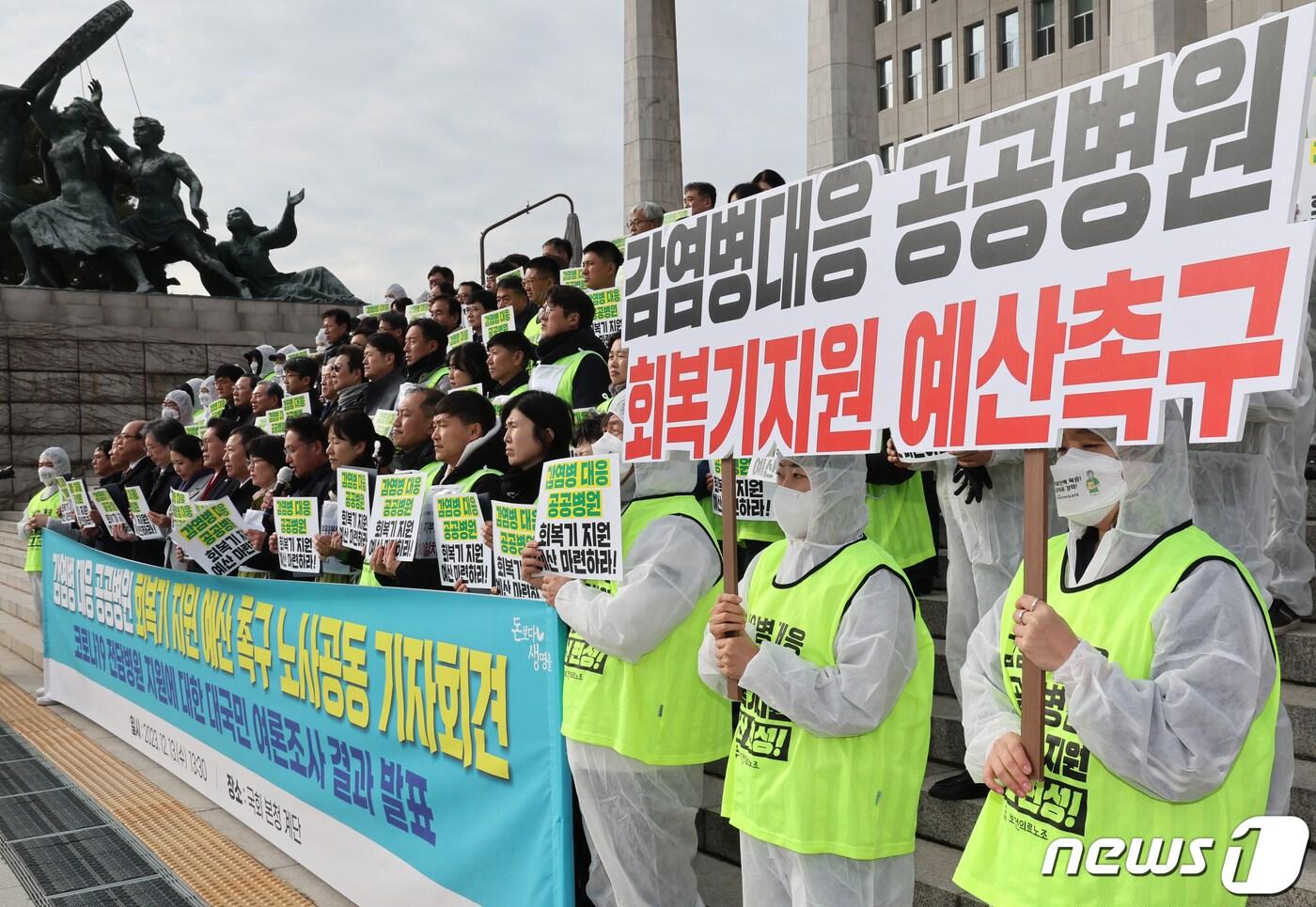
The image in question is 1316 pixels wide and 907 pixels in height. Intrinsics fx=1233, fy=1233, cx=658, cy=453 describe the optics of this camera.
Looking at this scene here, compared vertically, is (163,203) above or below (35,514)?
above

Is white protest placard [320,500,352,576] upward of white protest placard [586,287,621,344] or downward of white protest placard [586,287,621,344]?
downward

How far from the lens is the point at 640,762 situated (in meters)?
4.04

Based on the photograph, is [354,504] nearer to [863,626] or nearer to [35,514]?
[863,626]

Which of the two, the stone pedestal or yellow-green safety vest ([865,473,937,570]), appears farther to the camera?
the stone pedestal

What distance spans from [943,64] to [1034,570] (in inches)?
1519

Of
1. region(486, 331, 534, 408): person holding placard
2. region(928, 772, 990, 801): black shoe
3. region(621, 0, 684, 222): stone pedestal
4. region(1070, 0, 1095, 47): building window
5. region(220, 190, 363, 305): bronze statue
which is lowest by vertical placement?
region(928, 772, 990, 801): black shoe

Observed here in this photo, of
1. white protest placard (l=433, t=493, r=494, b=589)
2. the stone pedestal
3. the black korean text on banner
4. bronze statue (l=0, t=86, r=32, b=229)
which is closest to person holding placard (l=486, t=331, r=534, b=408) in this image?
white protest placard (l=433, t=493, r=494, b=589)

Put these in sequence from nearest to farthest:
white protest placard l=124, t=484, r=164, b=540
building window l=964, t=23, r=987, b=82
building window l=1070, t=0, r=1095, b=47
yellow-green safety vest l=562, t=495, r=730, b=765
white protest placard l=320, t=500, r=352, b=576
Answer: yellow-green safety vest l=562, t=495, r=730, b=765
white protest placard l=320, t=500, r=352, b=576
white protest placard l=124, t=484, r=164, b=540
building window l=1070, t=0, r=1095, b=47
building window l=964, t=23, r=987, b=82

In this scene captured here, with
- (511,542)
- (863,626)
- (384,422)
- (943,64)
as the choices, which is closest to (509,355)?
(384,422)

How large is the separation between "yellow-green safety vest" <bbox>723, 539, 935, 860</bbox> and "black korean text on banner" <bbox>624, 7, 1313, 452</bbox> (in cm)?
42

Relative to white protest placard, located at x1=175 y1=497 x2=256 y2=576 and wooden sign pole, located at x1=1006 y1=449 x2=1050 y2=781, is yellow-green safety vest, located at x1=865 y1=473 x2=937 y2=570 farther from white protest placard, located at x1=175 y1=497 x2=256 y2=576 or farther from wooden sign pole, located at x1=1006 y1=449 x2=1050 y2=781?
white protest placard, located at x1=175 y1=497 x2=256 y2=576

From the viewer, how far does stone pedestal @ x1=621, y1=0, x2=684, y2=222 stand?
22156 millimetres

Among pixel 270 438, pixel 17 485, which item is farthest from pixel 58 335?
pixel 270 438

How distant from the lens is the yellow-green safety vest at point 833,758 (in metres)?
3.17
